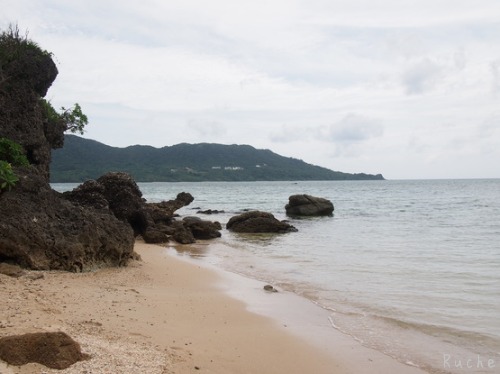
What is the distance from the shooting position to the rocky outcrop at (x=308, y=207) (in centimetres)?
3941

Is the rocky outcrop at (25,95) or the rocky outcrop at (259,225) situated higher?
the rocky outcrop at (25,95)

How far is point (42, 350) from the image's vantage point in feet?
15.3

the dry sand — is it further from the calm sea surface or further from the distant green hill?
the distant green hill

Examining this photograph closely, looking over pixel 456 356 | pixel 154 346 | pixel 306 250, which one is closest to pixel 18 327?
pixel 154 346

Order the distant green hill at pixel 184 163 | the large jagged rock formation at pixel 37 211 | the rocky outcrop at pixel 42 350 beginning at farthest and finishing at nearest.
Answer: the distant green hill at pixel 184 163, the large jagged rock formation at pixel 37 211, the rocky outcrop at pixel 42 350

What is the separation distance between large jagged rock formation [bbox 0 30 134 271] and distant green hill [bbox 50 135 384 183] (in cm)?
11400

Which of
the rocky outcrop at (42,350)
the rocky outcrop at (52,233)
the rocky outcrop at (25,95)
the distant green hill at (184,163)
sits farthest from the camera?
the distant green hill at (184,163)

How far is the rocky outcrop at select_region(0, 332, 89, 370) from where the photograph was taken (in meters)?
4.55

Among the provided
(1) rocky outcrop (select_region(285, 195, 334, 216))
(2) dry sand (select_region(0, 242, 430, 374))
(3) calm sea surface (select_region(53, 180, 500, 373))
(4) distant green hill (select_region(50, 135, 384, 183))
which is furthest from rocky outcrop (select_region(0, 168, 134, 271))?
(4) distant green hill (select_region(50, 135, 384, 183))

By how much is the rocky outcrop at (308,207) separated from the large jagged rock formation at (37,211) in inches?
1064

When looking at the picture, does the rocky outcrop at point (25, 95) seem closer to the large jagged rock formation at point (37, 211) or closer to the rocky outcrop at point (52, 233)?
the large jagged rock formation at point (37, 211)

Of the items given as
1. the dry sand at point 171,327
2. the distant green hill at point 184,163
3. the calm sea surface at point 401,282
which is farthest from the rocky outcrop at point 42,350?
the distant green hill at point 184,163

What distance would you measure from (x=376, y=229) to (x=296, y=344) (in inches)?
853

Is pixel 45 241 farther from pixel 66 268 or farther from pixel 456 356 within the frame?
pixel 456 356
